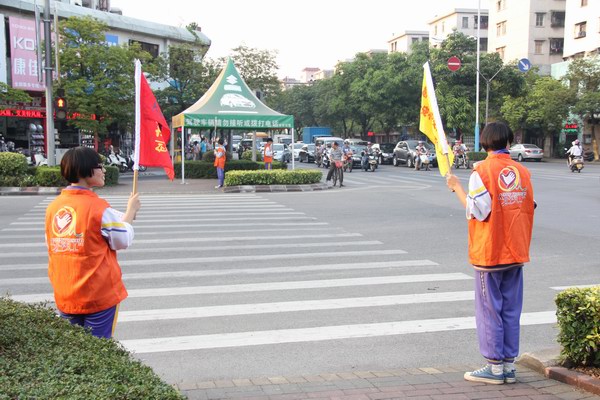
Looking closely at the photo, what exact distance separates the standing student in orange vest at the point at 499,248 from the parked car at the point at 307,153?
125ft

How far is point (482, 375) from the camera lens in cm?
408

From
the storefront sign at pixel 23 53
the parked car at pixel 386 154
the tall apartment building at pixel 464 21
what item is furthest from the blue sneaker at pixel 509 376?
the tall apartment building at pixel 464 21

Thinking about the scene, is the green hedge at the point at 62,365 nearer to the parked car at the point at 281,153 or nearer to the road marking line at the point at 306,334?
the road marking line at the point at 306,334

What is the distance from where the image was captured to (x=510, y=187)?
13.1ft

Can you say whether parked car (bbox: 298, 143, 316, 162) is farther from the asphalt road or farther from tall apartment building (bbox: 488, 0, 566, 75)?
the asphalt road

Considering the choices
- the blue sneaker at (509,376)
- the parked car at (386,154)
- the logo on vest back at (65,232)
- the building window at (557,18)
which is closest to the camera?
the logo on vest back at (65,232)

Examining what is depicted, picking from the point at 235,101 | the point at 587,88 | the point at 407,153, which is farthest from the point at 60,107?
the point at 587,88

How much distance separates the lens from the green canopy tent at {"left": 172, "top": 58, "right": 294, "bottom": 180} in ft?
71.5

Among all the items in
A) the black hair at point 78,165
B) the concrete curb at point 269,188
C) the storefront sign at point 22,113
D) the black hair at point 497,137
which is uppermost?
the storefront sign at point 22,113

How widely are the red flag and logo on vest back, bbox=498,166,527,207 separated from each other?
2.33 meters

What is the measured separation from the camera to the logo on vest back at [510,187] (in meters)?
4.00

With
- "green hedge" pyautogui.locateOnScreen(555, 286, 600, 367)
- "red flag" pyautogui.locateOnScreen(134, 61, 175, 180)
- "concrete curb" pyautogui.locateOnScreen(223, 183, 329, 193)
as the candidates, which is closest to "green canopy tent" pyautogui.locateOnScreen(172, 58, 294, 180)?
"concrete curb" pyautogui.locateOnScreen(223, 183, 329, 193)

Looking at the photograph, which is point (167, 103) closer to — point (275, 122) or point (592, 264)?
point (275, 122)

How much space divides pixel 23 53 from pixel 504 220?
2966 cm
